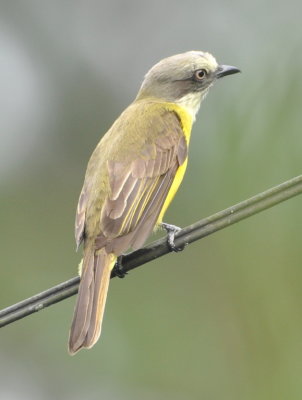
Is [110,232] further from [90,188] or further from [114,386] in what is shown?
[114,386]

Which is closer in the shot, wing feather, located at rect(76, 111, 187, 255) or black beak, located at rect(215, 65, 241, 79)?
wing feather, located at rect(76, 111, 187, 255)

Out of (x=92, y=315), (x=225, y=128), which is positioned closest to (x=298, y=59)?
(x=225, y=128)

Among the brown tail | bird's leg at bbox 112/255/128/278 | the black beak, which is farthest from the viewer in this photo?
the black beak

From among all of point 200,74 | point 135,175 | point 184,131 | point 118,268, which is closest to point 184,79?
point 200,74

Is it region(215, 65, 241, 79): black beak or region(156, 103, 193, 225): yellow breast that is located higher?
region(215, 65, 241, 79): black beak

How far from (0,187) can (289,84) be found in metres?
3.57

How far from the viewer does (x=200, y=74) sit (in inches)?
336

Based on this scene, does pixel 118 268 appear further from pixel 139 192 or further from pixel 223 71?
pixel 223 71

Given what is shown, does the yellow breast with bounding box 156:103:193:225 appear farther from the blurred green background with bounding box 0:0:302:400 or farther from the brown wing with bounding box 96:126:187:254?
the blurred green background with bounding box 0:0:302:400

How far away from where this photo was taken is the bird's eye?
8508mm

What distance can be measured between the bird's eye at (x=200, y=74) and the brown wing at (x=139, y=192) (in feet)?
2.87

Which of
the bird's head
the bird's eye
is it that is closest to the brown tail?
the bird's head

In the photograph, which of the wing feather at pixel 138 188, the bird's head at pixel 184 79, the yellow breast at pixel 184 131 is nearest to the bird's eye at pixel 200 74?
the bird's head at pixel 184 79

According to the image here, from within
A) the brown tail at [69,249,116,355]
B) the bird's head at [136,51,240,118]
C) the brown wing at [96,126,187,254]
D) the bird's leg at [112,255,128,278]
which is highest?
the bird's head at [136,51,240,118]
